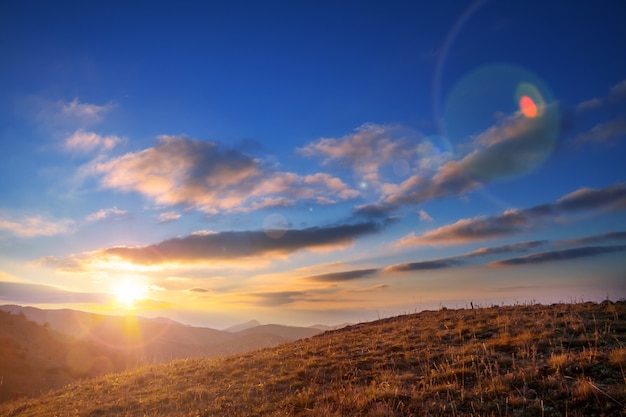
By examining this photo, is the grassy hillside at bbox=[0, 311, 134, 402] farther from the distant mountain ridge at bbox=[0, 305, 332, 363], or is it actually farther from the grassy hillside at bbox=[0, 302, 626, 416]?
the distant mountain ridge at bbox=[0, 305, 332, 363]

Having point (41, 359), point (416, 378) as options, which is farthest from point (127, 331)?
point (416, 378)

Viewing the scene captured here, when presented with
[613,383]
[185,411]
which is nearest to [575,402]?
[613,383]

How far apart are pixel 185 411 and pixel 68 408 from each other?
254 inches

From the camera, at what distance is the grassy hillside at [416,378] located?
7.48 meters

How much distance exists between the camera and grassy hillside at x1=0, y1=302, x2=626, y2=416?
7484 millimetres

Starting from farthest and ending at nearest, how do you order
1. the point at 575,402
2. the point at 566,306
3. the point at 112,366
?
1. the point at 112,366
2. the point at 566,306
3. the point at 575,402

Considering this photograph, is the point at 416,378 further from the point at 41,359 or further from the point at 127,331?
the point at 127,331

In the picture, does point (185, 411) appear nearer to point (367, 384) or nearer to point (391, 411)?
point (367, 384)

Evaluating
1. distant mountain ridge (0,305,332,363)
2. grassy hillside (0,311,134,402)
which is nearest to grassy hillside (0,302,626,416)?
grassy hillside (0,311,134,402)

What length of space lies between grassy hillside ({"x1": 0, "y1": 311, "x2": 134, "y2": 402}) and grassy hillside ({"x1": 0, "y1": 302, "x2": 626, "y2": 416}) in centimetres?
2591

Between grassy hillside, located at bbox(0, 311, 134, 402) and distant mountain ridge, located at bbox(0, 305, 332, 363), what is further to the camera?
distant mountain ridge, located at bbox(0, 305, 332, 363)

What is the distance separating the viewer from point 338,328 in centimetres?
2695

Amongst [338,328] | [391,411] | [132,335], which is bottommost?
[132,335]

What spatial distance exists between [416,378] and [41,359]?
162 ft
